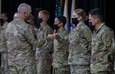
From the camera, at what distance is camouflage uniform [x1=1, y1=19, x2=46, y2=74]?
6840 mm

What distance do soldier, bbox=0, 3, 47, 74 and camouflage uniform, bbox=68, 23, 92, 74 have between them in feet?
2.33

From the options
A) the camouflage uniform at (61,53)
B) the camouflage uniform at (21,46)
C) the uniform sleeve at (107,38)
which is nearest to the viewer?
the uniform sleeve at (107,38)

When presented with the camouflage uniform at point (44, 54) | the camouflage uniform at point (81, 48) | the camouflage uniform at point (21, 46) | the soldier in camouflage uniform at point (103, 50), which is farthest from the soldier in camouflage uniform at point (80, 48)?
the camouflage uniform at point (44, 54)

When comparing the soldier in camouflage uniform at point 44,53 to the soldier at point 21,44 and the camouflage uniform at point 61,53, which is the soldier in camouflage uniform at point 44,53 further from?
the soldier at point 21,44

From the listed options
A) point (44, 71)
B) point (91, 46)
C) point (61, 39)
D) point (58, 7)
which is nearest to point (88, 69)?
point (91, 46)

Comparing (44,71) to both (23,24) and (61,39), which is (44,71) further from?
(23,24)

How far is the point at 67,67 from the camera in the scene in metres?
8.18

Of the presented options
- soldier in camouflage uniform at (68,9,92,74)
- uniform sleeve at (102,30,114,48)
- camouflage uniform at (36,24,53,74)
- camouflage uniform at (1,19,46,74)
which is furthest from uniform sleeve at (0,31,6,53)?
uniform sleeve at (102,30,114,48)

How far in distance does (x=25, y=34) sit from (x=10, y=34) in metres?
0.26

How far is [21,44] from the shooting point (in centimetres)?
684

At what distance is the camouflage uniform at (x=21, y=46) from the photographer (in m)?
6.84

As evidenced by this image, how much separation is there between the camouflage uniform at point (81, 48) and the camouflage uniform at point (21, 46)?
2.33ft

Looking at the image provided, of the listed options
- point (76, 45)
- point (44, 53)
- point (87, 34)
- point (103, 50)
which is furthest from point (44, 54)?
point (103, 50)

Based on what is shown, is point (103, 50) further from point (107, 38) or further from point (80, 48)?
point (80, 48)
